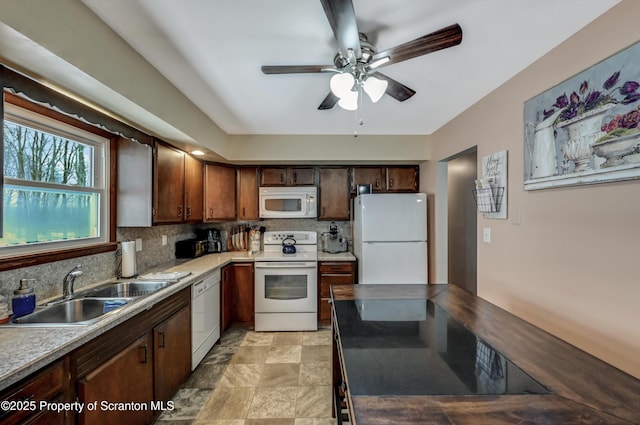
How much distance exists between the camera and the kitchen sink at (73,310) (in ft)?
5.01

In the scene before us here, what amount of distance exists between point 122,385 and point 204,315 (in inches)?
43.1

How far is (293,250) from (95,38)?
112 inches

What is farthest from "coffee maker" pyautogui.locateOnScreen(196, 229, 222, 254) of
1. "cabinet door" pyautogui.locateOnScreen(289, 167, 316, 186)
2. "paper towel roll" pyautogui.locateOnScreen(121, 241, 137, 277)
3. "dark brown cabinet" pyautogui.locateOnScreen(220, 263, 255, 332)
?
"paper towel roll" pyautogui.locateOnScreen(121, 241, 137, 277)

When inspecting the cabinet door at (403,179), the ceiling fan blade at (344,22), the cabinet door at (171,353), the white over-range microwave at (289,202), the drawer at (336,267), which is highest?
the ceiling fan blade at (344,22)

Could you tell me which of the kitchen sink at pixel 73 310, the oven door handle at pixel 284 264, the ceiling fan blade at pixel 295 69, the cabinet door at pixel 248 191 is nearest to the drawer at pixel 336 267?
the oven door handle at pixel 284 264

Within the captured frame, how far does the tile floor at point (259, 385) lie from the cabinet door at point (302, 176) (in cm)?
186

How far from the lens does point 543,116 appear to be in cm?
163

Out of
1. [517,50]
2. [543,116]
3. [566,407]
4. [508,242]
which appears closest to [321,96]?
[517,50]

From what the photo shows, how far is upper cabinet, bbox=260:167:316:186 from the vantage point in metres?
3.69

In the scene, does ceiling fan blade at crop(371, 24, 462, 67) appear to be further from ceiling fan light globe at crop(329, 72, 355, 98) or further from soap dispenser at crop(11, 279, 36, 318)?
soap dispenser at crop(11, 279, 36, 318)

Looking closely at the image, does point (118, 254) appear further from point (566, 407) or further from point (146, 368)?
point (566, 407)

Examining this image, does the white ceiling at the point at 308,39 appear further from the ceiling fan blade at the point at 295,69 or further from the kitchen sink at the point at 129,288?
the kitchen sink at the point at 129,288

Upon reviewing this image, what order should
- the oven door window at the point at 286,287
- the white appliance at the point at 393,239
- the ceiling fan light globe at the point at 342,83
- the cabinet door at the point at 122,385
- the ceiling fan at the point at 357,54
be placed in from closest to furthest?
the ceiling fan at the point at 357,54 → the cabinet door at the point at 122,385 → the ceiling fan light globe at the point at 342,83 → the white appliance at the point at 393,239 → the oven door window at the point at 286,287

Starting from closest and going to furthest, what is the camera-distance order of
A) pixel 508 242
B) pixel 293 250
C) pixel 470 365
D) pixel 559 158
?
pixel 470 365, pixel 559 158, pixel 508 242, pixel 293 250
